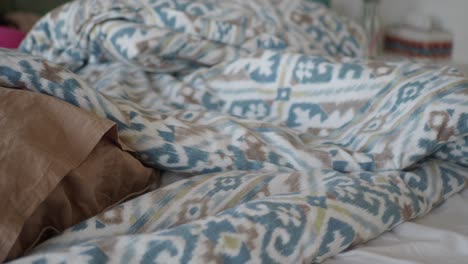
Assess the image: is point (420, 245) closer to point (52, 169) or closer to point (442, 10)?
point (52, 169)

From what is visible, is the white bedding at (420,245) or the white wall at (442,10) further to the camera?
the white wall at (442,10)

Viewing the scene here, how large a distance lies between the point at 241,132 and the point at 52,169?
339 mm

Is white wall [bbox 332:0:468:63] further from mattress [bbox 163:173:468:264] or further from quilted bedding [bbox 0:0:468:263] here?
mattress [bbox 163:173:468:264]

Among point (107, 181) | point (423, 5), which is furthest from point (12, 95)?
point (423, 5)

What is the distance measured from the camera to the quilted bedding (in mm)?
648

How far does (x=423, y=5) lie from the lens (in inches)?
100

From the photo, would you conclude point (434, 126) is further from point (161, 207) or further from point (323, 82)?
point (161, 207)

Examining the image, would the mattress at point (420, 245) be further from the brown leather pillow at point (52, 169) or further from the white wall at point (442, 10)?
the white wall at point (442, 10)

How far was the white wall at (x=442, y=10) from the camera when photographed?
2.44 meters

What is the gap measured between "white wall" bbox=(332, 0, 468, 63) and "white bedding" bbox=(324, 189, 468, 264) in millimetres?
1765

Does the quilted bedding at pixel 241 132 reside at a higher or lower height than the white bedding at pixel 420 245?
higher

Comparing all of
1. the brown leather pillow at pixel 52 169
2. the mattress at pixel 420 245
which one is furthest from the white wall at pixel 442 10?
the brown leather pillow at pixel 52 169

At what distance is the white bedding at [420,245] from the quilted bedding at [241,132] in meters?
0.02

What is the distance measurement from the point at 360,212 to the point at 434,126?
22 centimetres
